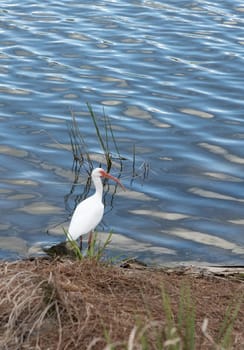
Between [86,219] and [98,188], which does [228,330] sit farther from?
[98,188]

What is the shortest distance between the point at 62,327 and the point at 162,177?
5.44 metres

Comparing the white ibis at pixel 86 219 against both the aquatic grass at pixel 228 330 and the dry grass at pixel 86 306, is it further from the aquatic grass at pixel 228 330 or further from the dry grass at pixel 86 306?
the aquatic grass at pixel 228 330

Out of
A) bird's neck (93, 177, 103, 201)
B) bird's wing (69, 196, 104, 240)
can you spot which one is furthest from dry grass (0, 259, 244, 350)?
bird's neck (93, 177, 103, 201)

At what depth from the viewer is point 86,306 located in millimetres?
5773

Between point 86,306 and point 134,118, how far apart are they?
22.9ft

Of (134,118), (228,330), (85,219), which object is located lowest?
(134,118)

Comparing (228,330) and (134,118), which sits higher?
(228,330)

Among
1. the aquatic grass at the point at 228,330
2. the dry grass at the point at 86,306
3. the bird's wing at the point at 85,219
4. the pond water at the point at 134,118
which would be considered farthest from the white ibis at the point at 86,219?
the aquatic grass at the point at 228,330

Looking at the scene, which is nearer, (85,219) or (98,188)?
(85,219)

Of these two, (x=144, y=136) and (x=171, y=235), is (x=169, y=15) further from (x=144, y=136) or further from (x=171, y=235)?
(x=171, y=235)

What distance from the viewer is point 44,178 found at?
Answer: 10.9m

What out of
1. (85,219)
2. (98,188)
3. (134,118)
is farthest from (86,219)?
(134,118)

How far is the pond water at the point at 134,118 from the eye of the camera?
9.88 metres

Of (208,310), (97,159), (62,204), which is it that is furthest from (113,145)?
(208,310)
